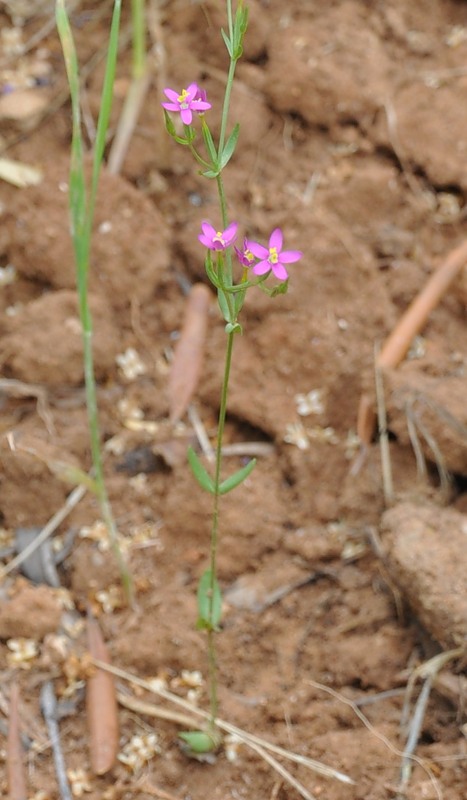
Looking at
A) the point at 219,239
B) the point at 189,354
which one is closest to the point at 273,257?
the point at 219,239

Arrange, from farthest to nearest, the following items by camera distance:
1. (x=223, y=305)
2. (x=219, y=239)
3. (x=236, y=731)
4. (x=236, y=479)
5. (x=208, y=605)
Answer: (x=236, y=731) < (x=208, y=605) < (x=236, y=479) < (x=223, y=305) < (x=219, y=239)

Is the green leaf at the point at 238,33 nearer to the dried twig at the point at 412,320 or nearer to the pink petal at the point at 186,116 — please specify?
the pink petal at the point at 186,116

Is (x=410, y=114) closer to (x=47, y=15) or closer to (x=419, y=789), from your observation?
(x=47, y=15)

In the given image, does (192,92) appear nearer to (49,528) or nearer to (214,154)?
(214,154)

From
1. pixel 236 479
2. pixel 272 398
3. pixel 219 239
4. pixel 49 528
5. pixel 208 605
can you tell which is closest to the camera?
pixel 219 239

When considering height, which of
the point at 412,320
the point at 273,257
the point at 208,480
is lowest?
the point at 412,320

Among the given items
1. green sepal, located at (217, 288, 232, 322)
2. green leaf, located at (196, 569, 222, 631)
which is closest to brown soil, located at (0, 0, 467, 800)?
green leaf, located at (196, 569, 222, 631)
